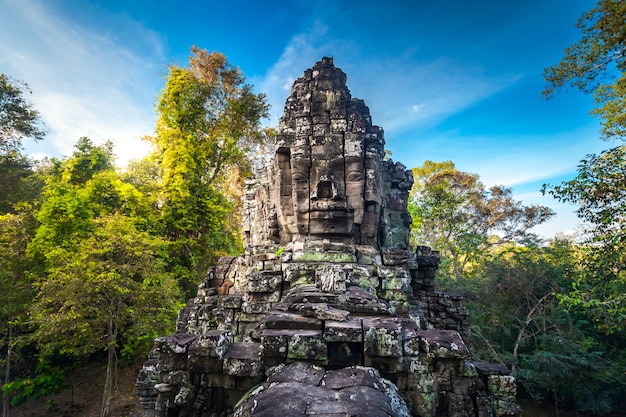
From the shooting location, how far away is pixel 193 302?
696 cm

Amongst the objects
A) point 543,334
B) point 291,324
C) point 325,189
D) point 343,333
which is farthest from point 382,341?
point 543,334

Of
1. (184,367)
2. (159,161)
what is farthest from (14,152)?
(184,367)

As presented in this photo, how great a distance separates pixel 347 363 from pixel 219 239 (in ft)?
36.6

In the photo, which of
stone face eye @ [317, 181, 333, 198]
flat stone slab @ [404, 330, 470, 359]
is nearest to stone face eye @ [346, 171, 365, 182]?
stone face eye @ [317, 181, 333, 198]

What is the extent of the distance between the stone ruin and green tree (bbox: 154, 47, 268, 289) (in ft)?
17.9

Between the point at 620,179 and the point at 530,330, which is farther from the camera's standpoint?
the point at 530,330

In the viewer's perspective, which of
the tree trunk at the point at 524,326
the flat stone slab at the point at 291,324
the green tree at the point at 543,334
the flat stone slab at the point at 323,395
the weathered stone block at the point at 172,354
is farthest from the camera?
the tree trunk at the point at 524,326

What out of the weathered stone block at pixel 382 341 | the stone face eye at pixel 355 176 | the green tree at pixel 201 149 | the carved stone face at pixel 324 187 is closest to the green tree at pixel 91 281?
the green tree at pixel 201 149

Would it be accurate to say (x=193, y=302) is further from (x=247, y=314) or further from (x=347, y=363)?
(x=347, y=363)

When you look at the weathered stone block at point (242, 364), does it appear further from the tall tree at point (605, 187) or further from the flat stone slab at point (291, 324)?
the tall tree at point (605, 187)

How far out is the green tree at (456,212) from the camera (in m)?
15.8

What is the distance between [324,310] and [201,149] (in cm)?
1168

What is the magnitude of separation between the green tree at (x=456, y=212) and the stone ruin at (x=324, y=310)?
29.5 ft

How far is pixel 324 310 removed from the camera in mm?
3328
